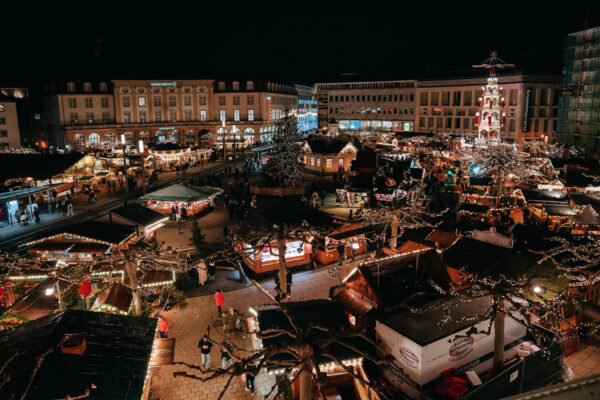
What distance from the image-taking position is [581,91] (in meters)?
44.3

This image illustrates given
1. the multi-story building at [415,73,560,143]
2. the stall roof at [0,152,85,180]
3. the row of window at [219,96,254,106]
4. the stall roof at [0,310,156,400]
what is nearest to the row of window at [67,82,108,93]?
the row of window at [219,96,254,106]

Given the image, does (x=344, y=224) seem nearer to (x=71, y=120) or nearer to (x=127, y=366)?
(x=127, y=366)

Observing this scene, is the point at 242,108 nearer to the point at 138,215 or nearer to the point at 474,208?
the point at 138,215

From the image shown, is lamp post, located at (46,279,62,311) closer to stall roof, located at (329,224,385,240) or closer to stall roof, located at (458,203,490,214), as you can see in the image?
stall roof, located at (329,224,385,240)

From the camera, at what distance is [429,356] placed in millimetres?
8945

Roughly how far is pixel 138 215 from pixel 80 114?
146 ft

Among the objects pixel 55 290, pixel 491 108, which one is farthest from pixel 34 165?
pixel 491 108

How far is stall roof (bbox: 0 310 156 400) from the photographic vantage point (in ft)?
21.9

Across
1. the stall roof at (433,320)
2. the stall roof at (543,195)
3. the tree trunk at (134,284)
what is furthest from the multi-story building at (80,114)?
the stall roof at (433,320)

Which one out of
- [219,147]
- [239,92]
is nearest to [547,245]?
[219,147]

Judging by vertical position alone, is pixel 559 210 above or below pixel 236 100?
below

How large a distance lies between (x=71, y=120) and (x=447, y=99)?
188 feet

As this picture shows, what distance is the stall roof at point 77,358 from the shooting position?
667 cm

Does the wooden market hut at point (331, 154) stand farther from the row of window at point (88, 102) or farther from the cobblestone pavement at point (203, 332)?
the row of window at point (88, 102)
